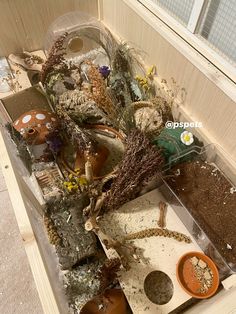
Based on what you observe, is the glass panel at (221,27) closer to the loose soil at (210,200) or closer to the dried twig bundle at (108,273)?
the loose soil at (210,200)

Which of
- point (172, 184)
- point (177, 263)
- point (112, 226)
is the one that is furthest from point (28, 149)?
point (177, 263)

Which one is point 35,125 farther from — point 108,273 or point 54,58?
point 108,273

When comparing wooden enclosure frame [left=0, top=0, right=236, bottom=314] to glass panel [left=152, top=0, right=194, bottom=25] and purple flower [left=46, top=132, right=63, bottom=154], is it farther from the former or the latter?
purple flower [left=46, top=132, right=63, bottom=154]

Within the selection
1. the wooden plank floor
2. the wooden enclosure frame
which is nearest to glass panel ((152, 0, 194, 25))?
the wooden enclosure frame

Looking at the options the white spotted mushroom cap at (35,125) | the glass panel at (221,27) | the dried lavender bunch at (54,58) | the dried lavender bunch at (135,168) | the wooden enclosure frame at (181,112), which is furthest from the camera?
the dried lavender bunch at (54,58)

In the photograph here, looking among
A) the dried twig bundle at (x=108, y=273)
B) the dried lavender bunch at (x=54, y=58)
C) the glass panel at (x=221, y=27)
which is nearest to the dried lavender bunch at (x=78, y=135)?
the dried lavender bunch at (x=54, y=58)

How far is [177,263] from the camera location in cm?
87

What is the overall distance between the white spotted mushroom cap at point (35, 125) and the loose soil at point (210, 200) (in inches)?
17.7

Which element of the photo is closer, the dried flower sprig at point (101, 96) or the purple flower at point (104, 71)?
the dried flower sprig at point (101, 96)

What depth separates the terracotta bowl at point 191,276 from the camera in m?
0.82

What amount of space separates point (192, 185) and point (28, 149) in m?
0.58

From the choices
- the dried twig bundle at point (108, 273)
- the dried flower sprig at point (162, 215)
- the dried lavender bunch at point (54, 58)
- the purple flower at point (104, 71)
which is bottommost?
the dried twig bundle at point (108, 273)

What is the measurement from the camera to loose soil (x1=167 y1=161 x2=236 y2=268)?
2.79ft

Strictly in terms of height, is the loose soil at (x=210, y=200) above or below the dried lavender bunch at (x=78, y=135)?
below
